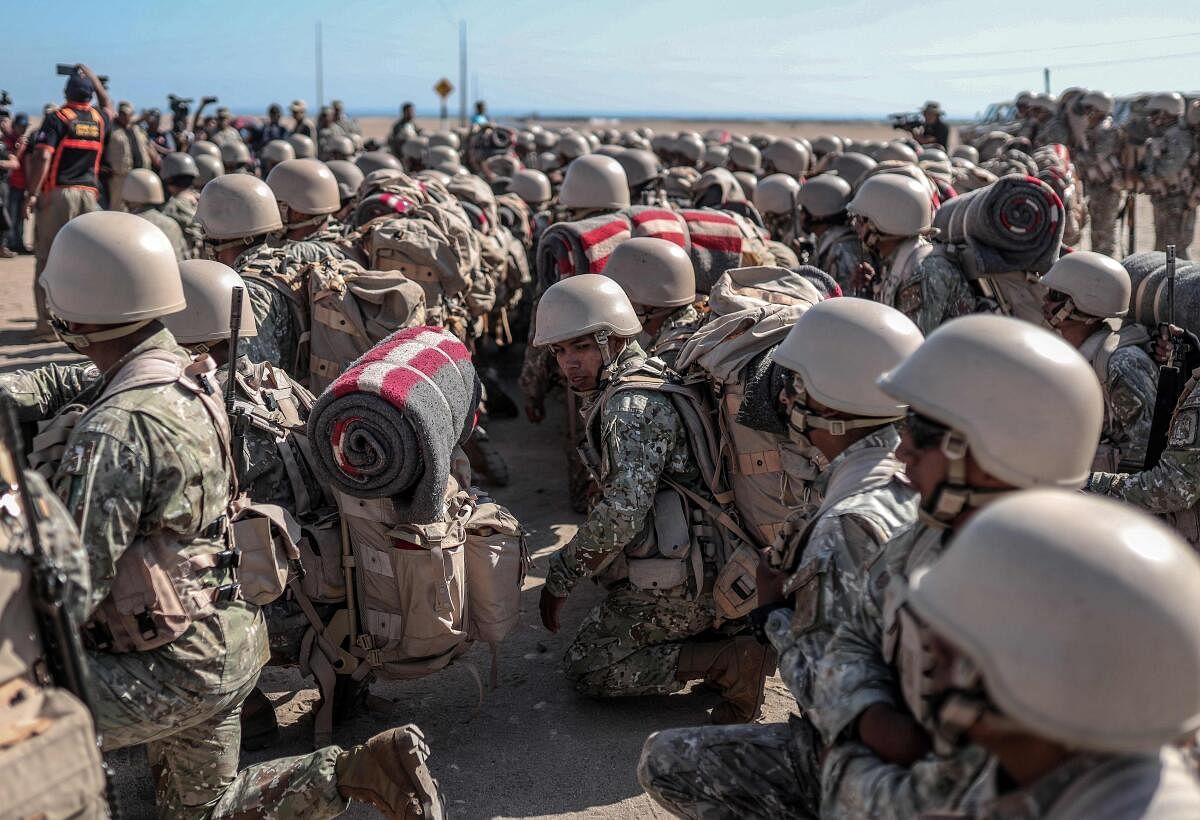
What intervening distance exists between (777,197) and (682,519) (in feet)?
22.4

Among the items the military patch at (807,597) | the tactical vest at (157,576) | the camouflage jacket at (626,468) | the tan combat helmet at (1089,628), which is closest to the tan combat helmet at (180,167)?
the camouflage jacket at (626,468)

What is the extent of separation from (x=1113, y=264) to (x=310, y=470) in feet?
12.2

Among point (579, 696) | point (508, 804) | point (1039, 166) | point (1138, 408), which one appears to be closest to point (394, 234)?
point (579, 696)

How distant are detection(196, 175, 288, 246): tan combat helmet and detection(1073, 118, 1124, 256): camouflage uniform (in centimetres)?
1406

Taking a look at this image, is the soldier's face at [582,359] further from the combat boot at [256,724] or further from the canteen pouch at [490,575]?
the combat boot at [256,724]

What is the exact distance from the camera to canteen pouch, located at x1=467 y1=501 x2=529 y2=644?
14.4ft

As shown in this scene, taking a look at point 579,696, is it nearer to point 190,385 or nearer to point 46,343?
point 190,385

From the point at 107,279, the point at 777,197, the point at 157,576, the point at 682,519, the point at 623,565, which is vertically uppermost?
the point at 107,279

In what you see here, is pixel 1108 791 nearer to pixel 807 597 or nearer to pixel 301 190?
pixel 807 597

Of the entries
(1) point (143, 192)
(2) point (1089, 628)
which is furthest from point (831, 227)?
(2) point (1089, 628)

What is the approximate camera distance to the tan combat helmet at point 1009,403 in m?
2.30

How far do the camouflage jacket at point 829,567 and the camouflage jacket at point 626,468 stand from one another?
1549mm

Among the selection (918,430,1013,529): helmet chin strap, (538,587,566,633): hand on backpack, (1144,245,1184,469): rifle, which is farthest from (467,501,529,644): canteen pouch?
(1144,245,1184,469): rifle

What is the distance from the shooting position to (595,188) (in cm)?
855
